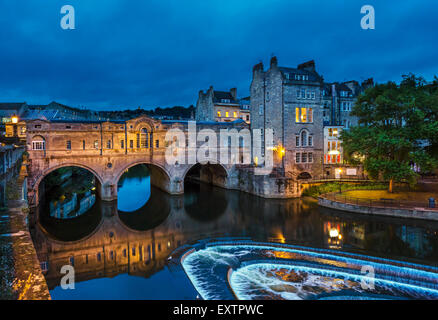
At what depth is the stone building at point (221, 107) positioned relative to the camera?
181ft

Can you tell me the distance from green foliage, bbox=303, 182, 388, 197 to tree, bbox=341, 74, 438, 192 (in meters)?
4.25

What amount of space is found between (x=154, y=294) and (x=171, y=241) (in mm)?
7999

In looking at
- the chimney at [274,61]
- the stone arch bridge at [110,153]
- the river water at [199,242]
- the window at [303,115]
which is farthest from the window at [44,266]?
the chimney at [274,61]

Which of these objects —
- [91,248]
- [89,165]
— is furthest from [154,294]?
[89,165]

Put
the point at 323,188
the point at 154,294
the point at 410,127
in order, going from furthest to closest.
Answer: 1. the point at 323,188
2. the point at 410,127
3. the point at 154,294

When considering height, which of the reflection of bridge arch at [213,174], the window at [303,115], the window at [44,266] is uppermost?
the window at [303,115]

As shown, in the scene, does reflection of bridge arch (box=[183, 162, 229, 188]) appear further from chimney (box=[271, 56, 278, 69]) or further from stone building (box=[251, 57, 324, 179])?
chimney (box=[271, 56, 278, 69])

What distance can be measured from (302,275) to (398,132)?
740 inches

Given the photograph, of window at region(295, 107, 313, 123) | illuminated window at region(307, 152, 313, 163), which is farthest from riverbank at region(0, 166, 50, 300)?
illuminated window at region(307, 152, 313, 163)

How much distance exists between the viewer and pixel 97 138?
33625 mm

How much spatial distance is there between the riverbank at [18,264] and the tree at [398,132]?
27.9m

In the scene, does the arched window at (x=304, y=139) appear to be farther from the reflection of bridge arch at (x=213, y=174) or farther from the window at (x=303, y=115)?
the reflection of bridge arch at (x=213, y=174)
